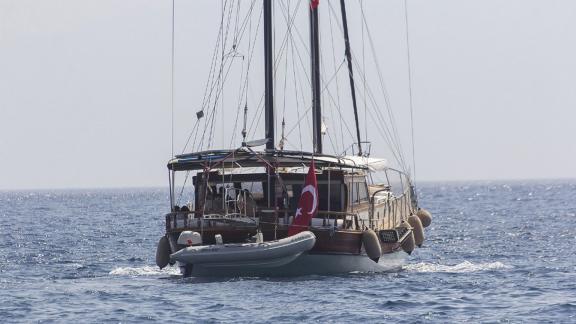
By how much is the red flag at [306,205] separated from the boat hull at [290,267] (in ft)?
2.40

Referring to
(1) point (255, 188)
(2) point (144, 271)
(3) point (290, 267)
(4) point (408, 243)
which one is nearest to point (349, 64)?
(4) point (408, 243)

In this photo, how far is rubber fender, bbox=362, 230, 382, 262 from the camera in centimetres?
3597

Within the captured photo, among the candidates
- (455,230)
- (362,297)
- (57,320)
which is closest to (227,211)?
(362,297)

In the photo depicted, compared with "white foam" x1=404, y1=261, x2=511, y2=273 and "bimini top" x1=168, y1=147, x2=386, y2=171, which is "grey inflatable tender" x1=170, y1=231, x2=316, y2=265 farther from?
"white foam" x1=404, y1=261, x2=511, y2=273

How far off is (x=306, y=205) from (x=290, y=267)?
1.69 meters

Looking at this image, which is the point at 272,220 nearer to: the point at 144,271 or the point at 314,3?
the point at 144,271

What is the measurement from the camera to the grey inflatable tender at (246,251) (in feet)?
111

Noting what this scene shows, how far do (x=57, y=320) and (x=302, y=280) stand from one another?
8.06 metres

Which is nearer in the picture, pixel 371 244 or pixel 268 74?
pixel 371 244

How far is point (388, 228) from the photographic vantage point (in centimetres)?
4044

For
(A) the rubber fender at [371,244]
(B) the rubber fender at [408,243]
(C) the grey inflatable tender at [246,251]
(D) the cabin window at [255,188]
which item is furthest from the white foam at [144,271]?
(B) the rubber fender at [408,243]

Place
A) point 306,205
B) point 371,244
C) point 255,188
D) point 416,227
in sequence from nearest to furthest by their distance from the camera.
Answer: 1. point 306,205
2. point 371,244
3. point 255,188
4. point 416,227

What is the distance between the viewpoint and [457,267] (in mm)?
41406

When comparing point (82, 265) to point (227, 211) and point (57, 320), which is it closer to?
point (227, 211)
